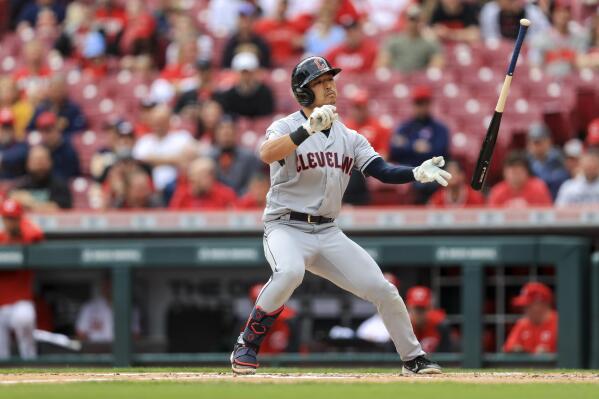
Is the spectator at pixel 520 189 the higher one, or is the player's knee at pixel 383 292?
the spectator at pixel 520 189

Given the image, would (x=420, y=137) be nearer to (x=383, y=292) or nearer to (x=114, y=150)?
(x=114, y=150)

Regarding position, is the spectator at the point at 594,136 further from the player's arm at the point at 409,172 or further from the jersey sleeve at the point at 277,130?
the jersey sleeve at the point at 277,130

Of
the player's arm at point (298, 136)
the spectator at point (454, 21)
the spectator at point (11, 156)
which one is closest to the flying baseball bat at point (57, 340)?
the spectator at point (11, 156)

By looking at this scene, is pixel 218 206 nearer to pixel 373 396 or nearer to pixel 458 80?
pixel 458 80

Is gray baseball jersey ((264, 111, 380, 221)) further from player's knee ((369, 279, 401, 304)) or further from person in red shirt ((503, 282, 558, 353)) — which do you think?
person in red shirt ((503, 282, 558, 353))

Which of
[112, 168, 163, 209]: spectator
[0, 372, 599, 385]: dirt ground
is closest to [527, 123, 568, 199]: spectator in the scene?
[112, 168, 163, 209]: spectator

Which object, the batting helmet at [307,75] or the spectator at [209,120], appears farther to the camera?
the spectator at [209,120]

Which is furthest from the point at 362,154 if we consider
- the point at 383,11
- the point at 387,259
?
the point at 383,11
